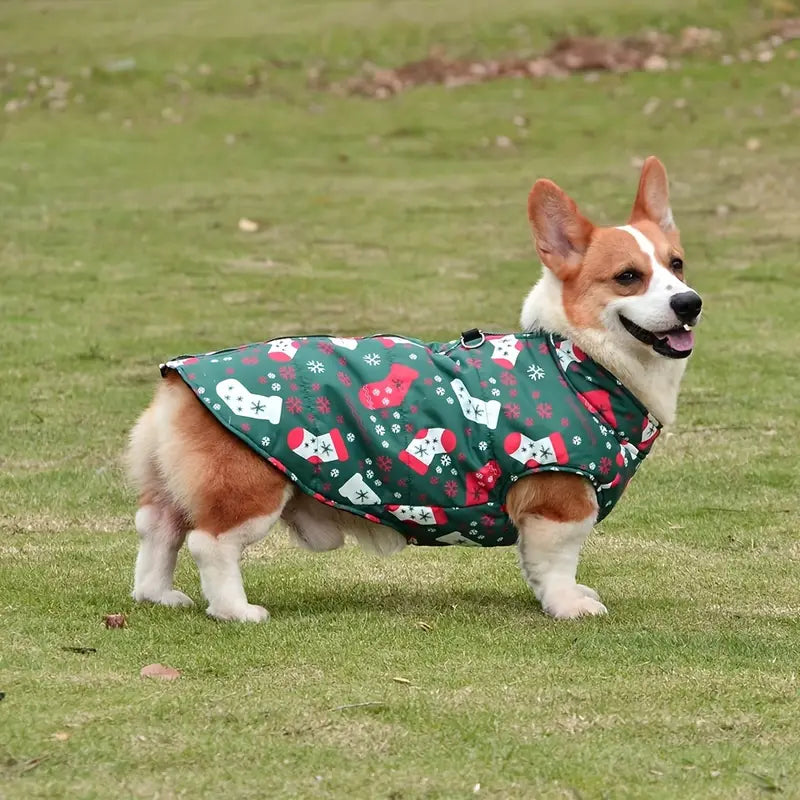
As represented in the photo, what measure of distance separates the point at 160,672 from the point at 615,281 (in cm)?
214

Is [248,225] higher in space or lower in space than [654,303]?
lower

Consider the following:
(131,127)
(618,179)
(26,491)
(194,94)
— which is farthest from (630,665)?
(194,94)

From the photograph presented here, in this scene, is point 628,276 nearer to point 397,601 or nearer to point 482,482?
point 482,482

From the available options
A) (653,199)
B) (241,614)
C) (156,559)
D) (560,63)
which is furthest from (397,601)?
(560,63)

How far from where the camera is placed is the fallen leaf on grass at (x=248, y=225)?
15156 millimetres

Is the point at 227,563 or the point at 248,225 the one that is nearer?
the point at 227,563

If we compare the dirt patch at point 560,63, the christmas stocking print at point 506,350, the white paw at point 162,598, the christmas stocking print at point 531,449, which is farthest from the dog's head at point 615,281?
the dirt patch at point 560,63

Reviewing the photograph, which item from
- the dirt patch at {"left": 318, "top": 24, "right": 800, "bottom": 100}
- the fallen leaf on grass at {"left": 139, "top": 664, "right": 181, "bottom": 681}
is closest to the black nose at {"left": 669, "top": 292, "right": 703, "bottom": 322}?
the fallen leaf on grass at {"left": 139, "top": 664, "right": 181, "bottom": 681}

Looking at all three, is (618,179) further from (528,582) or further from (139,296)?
(528,582)

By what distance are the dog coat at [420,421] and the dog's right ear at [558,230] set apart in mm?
344

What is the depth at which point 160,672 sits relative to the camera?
15.8 ft

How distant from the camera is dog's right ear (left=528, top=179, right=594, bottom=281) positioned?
5.87 m

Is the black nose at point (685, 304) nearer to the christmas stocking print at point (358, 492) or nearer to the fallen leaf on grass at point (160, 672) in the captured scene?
the christmas stocking print at point (358, 492)

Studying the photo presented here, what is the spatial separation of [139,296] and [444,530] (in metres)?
7.22
